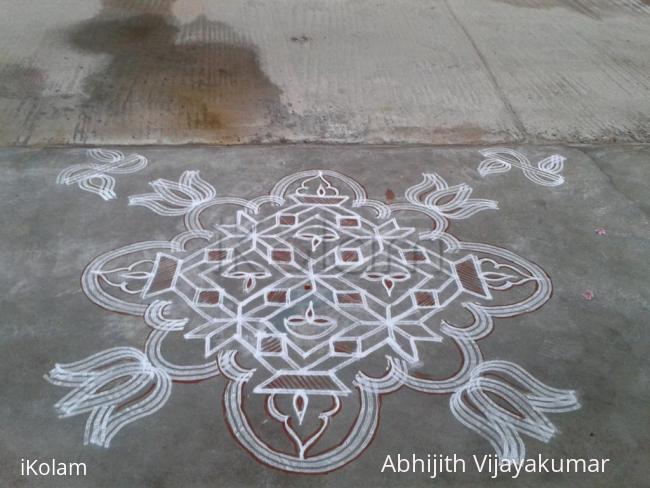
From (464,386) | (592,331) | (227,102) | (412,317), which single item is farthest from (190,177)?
(592,331)

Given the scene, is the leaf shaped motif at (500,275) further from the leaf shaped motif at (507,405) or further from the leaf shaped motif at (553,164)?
the leaf shaped motif at (553,164)

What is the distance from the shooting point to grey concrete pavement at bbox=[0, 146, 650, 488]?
195 centimetres

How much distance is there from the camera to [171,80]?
12.8 ft

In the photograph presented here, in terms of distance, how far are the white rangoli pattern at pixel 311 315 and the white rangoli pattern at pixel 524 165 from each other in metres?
0.29

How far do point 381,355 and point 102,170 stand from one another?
1.79 m

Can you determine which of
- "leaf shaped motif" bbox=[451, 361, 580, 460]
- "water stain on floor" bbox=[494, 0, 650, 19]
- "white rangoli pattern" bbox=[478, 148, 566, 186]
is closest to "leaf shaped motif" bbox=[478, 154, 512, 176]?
"white rangoli pattern" bbox=[478, 148, 566, 186]

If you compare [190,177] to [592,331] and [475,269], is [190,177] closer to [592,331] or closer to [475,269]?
[475,269]

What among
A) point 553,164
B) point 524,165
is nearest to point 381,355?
point 524,165

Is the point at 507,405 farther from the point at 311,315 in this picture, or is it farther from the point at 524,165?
the point at 524,165

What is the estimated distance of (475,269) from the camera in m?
2.69

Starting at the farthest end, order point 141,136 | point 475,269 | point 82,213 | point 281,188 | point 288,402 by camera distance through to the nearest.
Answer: point 141,136, point 281,188, point 82,213, point 475,269, point 288,402

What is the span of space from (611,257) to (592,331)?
1.71ft

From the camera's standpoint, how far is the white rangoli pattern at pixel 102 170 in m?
3.03

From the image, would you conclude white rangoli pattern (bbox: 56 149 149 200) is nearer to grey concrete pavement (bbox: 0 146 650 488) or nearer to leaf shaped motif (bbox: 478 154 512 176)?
grey concrete pavement (bbox: 0 146 650 488)
